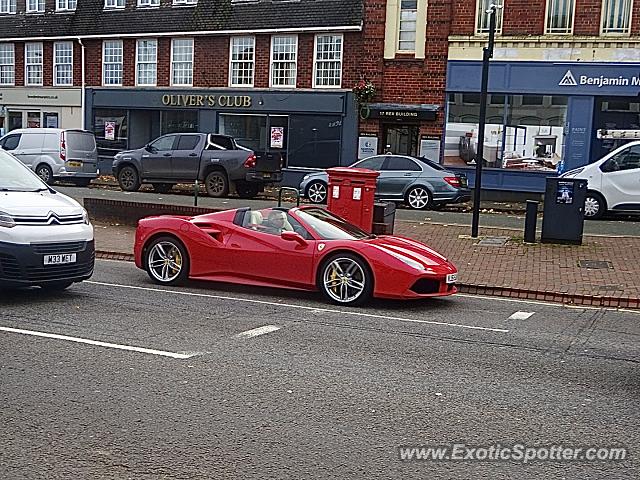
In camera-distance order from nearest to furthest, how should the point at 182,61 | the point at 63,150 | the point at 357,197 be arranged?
1. the point at 357,197
2. the point at 63,150
3. the point at 182,61

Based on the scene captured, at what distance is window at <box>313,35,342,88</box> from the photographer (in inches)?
1095

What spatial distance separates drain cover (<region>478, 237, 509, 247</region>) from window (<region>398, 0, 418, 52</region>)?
1212 cm

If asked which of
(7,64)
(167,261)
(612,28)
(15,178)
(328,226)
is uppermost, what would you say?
(612,28)

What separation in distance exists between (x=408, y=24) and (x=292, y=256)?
17828 mm

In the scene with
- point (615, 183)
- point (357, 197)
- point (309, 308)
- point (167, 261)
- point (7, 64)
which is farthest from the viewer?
point (7, 64)

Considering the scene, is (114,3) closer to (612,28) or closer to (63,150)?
(63,150)

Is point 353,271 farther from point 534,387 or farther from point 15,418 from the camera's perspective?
point 15,418

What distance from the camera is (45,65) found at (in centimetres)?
3416

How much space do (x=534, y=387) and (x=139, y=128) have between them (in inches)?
1086

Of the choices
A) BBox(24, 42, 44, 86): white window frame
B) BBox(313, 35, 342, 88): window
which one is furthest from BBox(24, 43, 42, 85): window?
BBox(313, 35, 342, 88): window

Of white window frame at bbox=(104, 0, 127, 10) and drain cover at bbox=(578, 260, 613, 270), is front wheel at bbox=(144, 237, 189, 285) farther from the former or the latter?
white window frame at bbox=(104, 0, 127, 10)

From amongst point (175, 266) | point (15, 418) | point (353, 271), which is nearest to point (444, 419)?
point (15, 418)

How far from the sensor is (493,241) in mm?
15453

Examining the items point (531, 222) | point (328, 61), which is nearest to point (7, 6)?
point (328, 61)
